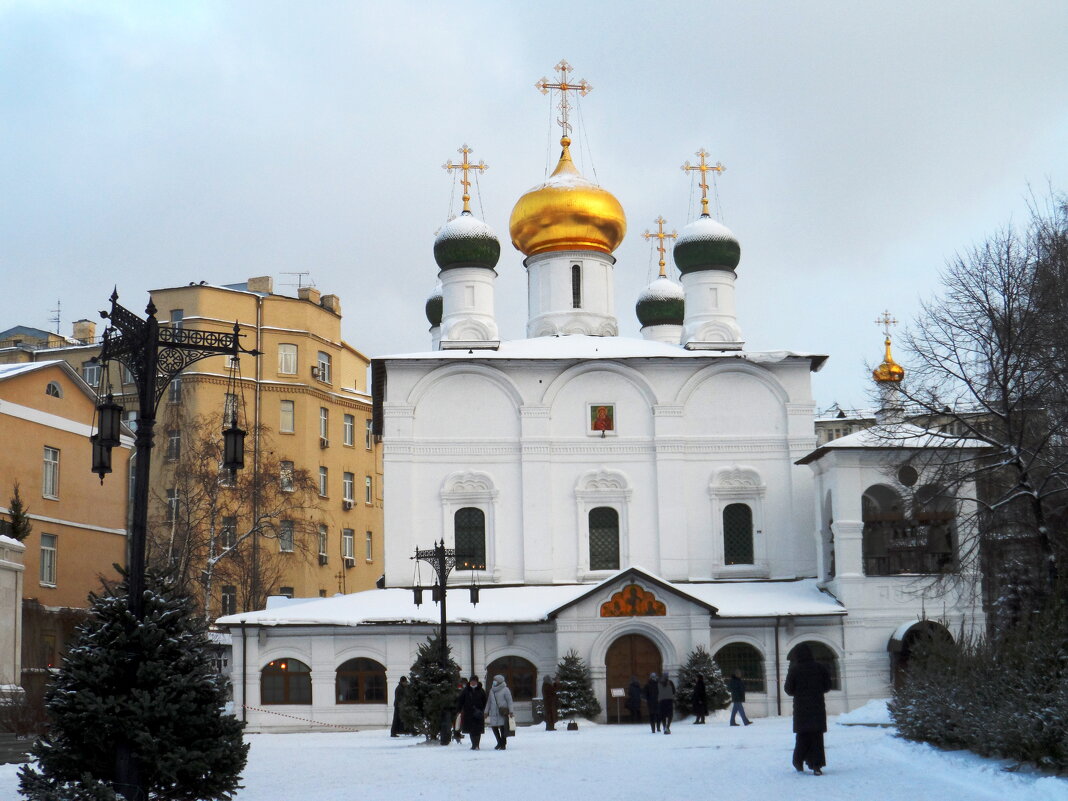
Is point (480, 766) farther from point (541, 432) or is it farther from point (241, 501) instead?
point (241, 501)

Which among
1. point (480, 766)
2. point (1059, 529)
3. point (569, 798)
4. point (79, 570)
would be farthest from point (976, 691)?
point (79, 570)

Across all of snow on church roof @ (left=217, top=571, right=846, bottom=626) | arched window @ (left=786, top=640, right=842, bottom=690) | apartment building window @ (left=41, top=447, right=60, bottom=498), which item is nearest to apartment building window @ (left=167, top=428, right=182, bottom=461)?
apartment building window @ (left=41, top=447, right=60, bottom=498)

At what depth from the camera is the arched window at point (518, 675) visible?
26.8m

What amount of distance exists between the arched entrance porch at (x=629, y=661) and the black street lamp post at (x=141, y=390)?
51.0 ft

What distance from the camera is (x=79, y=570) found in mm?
29234

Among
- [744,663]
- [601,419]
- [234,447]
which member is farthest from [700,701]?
[234,447]

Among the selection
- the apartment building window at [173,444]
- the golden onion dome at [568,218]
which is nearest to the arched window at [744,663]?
the golden onion dome at [568,218]

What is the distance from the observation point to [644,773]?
13492 millimetres

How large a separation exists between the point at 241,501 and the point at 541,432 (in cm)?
836

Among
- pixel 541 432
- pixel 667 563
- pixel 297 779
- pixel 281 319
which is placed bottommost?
pixel 297 779

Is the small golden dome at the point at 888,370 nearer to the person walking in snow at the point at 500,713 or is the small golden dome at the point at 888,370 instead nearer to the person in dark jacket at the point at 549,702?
the person in dark jacket at the point at 549,702

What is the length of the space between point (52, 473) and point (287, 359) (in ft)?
47.7

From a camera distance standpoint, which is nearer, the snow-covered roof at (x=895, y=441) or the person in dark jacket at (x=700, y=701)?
the snow-covered roof at (x=895, y=441)

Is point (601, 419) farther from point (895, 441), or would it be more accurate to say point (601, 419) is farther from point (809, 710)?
point (809, 710)
